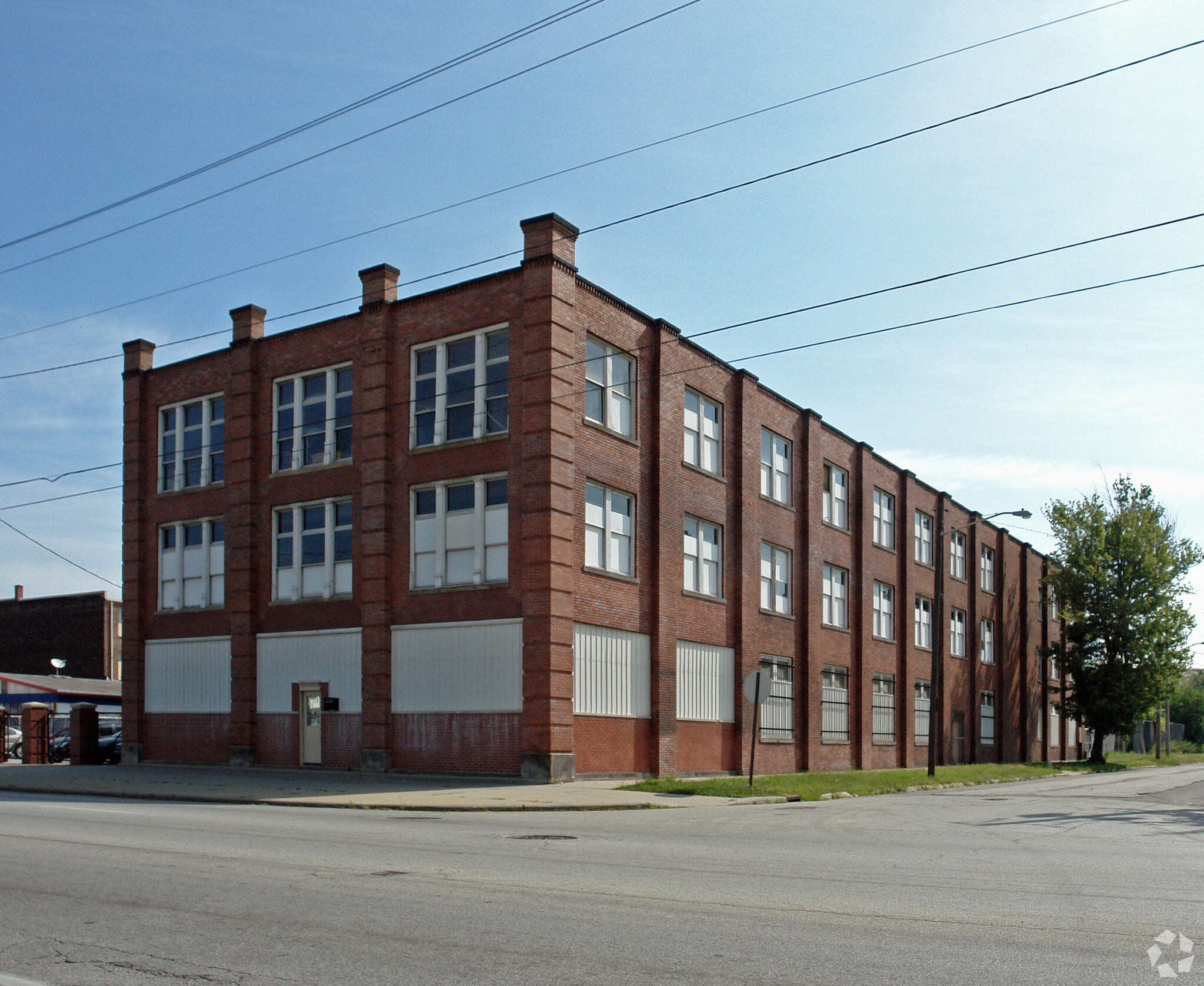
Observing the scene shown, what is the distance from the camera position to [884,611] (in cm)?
4472

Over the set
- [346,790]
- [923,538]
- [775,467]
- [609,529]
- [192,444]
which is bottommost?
[346,790]

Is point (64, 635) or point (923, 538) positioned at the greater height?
point (923, 538)

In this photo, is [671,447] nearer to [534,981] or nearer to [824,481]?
[824,481]

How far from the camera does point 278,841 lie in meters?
13.6

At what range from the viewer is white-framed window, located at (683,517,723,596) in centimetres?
3184

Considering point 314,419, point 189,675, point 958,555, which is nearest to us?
point 314,419

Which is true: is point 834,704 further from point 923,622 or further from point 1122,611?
point 1122,611

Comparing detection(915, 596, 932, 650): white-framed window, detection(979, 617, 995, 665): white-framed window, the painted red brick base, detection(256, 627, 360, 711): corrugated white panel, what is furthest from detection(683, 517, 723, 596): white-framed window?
detection(979, 617, 995, 665): white-framed window

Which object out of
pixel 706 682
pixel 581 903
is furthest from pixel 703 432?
pixel 581 903

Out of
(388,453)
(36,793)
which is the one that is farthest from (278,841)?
(388,453)

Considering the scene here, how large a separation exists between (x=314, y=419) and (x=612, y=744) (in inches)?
477

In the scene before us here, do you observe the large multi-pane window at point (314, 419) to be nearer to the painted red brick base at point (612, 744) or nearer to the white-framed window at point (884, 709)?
the painted red brick base at point (612, 744)

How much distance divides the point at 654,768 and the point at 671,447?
8.34 meters

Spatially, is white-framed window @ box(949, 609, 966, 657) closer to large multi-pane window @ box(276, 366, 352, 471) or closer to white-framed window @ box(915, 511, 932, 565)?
white-framed window @ box(915, 511, 932, 565)
